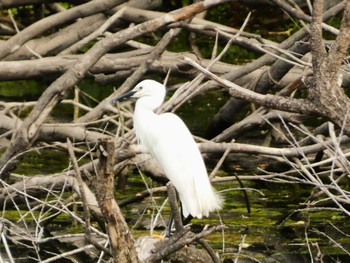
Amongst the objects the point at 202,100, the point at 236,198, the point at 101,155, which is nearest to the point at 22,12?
the point at 202,100

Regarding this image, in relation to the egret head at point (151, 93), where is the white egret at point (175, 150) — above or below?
below

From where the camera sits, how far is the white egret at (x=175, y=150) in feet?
18.5

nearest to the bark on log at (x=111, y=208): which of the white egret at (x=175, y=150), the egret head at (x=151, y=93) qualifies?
the white egret at (x=175, y=150)

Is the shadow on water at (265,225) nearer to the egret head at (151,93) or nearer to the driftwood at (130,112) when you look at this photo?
the driftwood at (130,112)

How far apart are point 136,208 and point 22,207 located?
90 centimetres

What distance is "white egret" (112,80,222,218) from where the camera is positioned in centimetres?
564

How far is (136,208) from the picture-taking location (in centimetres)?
800

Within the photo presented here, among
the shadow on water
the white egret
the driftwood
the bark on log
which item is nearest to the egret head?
the white egret

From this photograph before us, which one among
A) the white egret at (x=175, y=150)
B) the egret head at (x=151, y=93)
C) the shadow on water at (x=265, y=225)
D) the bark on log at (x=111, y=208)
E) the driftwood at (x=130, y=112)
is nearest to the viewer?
the bark on log at (x=111, y=208)

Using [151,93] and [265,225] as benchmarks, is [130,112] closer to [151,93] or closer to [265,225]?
[265,225]

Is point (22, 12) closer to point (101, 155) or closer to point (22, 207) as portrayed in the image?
point (22, 207)

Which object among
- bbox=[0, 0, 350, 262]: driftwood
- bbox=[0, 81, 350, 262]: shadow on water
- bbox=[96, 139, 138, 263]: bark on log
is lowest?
bbox=[0, 81, 350, 262]: shadow on water

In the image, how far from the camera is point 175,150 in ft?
19.4

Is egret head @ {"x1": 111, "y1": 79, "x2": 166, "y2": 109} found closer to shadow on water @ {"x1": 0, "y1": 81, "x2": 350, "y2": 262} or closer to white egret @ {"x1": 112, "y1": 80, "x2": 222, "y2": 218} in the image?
white egret @ {"x1": 112, "y1": 80, "x2": 222, "y2": 218}
